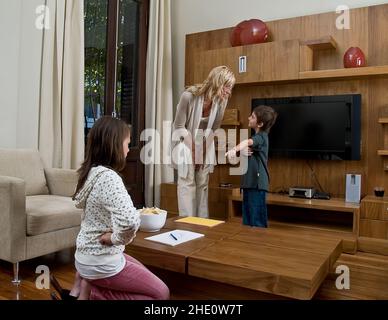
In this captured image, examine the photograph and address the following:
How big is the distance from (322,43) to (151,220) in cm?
227

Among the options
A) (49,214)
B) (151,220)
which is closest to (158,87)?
(49,214)

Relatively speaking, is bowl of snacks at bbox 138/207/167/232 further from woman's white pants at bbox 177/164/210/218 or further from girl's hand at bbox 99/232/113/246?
woman's white pants at bbox 177/164/210/218

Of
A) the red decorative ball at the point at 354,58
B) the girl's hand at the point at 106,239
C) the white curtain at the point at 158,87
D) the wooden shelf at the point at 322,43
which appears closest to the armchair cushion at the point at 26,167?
the white curtain at the point at 158,87

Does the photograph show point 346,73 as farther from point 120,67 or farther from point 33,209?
point 33,209

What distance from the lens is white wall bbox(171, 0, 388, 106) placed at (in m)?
3.52

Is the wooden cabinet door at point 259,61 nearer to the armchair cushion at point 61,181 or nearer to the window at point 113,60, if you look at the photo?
the window at point 113,60

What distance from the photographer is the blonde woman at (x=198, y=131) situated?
2.76 meters

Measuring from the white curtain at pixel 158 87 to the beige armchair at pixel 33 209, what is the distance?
1.41m

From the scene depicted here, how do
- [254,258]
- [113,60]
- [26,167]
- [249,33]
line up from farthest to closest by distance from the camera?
[113,60] < [249,33] < [26,167] < [254,258]

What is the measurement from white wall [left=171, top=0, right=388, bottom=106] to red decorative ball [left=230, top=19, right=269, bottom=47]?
0.23 meters

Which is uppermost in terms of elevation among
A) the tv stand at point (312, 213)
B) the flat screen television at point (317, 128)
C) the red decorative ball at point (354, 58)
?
the red decorative ball at point (354, 58)

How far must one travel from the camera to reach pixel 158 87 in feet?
13.5

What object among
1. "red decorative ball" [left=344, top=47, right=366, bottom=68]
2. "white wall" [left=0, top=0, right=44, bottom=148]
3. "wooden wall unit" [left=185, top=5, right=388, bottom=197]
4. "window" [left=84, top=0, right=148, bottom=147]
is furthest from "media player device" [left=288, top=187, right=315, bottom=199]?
"white wall" [left=0, top=0, right=44, bottom=148]
